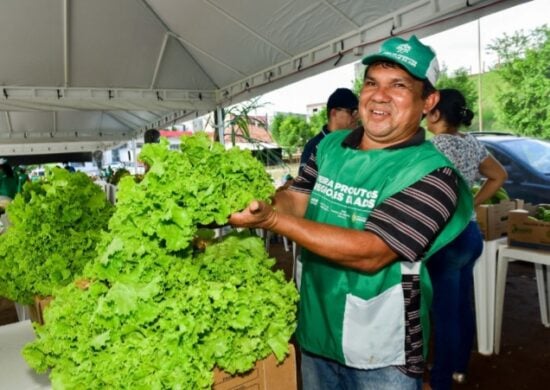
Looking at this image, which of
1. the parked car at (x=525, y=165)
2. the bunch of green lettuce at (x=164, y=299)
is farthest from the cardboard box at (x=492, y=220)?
the parked car at (x=525, y=165)

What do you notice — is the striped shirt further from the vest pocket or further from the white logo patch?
the white logo patch

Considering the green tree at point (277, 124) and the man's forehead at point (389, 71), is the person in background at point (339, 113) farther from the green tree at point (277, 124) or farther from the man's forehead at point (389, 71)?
the green tree at point (277, 124)

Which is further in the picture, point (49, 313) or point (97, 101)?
point (97, 101)

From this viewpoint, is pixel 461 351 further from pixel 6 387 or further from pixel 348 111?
pixel 6 387

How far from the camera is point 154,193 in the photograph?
1.23 metres

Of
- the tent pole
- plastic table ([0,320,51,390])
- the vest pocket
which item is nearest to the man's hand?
the vest pocket

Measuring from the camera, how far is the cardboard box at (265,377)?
1396 millimetres

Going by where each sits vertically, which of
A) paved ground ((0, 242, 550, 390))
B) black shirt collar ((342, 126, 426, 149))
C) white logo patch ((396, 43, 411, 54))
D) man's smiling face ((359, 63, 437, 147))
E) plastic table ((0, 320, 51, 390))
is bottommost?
paved ground ((0, 242, 550, 390))

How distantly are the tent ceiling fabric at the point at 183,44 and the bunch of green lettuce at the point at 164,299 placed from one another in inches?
143

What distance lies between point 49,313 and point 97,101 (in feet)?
27.6

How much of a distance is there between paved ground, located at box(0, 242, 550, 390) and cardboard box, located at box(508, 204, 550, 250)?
104 cm

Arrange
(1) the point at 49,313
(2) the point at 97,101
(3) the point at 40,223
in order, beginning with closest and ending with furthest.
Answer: (1) the point at 49,313 → (3) the point at 40,223 → (2) the point at 97,101

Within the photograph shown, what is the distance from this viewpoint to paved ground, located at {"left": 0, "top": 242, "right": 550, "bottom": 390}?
10.6 ft

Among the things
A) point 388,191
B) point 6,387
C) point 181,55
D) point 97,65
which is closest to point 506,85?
point 181,55
